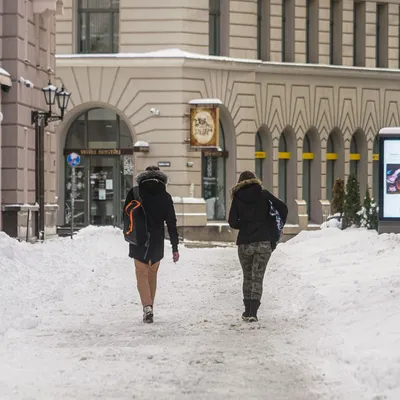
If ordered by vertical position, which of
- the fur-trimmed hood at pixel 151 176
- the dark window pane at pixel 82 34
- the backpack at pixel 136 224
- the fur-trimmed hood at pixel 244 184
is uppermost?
the dark window pane at pixel 82 34

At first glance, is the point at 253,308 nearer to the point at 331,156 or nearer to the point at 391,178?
the point at 391,178

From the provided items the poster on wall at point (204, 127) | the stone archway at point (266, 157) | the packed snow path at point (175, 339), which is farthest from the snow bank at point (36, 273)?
the stone archway at point (266, 157)

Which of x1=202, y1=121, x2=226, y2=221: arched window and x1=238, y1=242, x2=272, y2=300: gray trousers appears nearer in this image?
x1=238, y1=242, x2=272, y2=300: gray trousers

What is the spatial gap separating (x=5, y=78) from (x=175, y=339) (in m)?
15.4

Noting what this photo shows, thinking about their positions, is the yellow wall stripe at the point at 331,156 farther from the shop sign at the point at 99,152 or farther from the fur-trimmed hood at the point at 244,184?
the fur-trimmed hood at the point at 244,184

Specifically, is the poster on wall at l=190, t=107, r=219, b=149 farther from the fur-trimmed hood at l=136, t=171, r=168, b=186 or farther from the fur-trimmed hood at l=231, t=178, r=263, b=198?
the fur-trimmed hood at l=231, t=178, r=263, b=198

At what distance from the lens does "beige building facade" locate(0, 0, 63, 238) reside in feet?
91.0

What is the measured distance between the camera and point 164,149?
42719mm

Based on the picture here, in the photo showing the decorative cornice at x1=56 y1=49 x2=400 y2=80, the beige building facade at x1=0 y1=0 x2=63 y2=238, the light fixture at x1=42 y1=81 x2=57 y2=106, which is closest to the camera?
the beige building facade at x1=0 y1=0 x2=63 y2=238

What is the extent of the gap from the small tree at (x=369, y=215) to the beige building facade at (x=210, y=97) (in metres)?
12.3

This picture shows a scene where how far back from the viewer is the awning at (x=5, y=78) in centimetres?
2645

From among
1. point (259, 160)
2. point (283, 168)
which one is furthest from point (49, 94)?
point (283, 168)

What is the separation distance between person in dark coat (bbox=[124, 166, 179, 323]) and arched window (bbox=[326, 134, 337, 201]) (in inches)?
1348

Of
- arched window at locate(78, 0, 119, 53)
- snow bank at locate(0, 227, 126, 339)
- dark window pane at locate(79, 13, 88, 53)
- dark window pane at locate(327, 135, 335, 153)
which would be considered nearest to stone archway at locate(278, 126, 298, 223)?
dark window pane at locate(327, 135, 335, 153)
